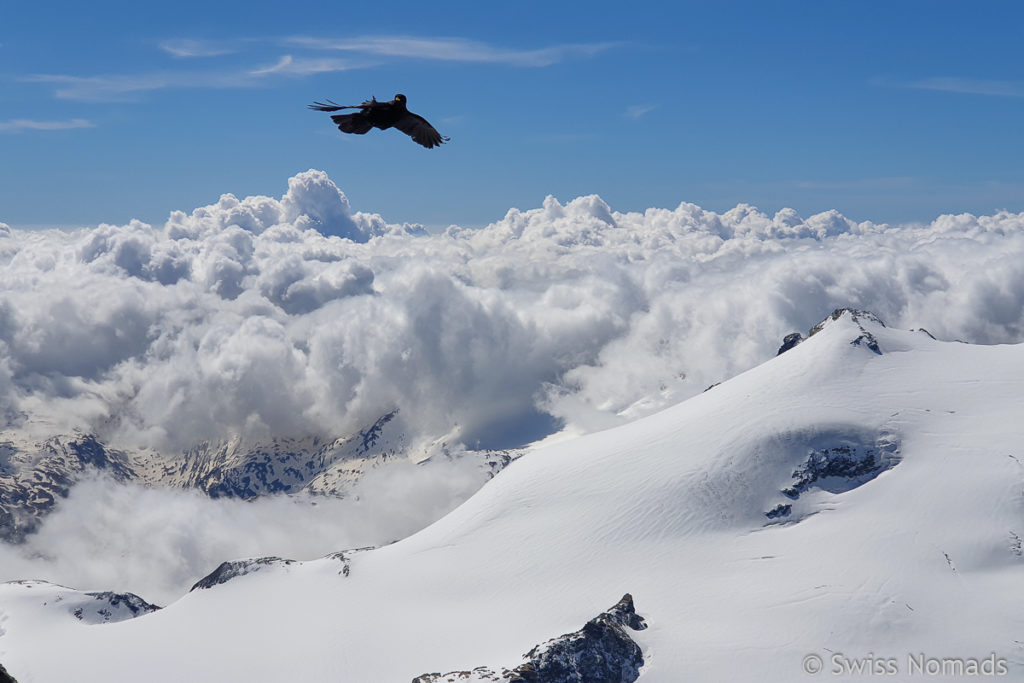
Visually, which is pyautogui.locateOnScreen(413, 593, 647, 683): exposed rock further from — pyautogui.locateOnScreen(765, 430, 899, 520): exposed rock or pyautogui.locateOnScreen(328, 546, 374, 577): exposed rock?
pyautogui.locateOnScreen(328, 546, 374, 577): exposed rock

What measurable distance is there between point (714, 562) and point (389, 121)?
12297 cm

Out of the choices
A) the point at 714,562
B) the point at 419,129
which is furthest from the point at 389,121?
the point at 714,562

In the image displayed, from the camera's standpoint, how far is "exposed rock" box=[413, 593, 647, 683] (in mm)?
96812

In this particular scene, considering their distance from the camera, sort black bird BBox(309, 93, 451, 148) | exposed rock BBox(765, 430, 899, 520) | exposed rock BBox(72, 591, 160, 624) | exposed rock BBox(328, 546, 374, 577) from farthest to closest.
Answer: exposed rock BBox(72, 591, 160, 624), exposed rock BBox(328, 546, 374, 577), exposed rock BBox(765, 430, 899, 520), black bird BBox(309, 93, 451, 148)

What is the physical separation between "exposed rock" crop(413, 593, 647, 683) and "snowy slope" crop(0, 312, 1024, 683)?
3420 mm

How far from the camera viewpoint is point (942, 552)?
118m

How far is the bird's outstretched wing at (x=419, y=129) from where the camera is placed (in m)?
22.3

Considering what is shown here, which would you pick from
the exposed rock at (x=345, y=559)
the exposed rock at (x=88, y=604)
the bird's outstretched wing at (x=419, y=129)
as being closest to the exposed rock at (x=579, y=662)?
the exposed rock at (x=345, y=559)

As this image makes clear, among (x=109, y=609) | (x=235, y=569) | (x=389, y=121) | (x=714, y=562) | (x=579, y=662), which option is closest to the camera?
(x=389, y=121)

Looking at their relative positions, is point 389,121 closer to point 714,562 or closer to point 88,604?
point 714,562

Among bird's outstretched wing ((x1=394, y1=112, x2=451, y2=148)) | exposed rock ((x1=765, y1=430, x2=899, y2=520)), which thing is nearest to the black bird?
bird's outstretched wing ((x1=394, y1=112, x2=451, y2=148))

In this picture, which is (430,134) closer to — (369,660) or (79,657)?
(369,660)

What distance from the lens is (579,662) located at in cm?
9962

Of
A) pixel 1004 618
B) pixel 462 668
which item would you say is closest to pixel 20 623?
pixel 462 668
